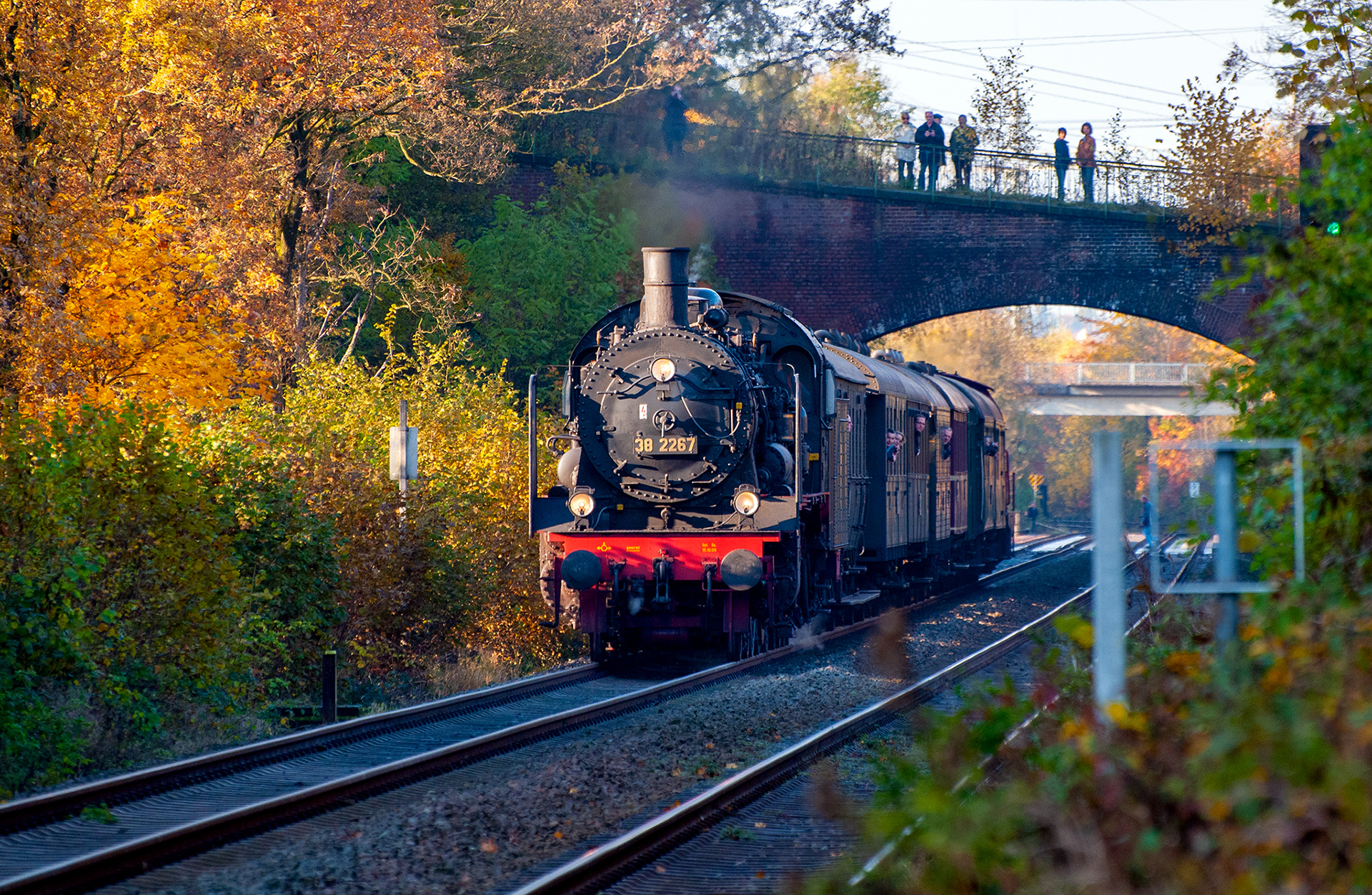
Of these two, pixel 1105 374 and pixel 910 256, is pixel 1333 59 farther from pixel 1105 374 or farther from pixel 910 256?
pixel 1105 374

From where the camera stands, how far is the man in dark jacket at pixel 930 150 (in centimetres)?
3148

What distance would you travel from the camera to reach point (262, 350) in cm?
2091

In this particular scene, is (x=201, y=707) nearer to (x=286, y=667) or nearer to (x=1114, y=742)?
(x=286, y=667)

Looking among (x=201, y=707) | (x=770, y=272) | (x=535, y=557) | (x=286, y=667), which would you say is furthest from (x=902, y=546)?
(x=770, y=272)

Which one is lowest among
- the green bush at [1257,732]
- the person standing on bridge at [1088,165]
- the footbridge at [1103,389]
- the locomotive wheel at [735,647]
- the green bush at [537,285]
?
the locomotive wheel at [735,647]

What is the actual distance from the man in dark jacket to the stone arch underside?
26.3 inches

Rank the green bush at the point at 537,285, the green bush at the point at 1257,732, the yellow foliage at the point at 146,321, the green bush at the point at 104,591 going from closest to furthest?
the green bush at the point at 1257,732, the green bush at the point at 104,591, the yellow foliage at the point at 146,321, the green bush at the point at 537,285

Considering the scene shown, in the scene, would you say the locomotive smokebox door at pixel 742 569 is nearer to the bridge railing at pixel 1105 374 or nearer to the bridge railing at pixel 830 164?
the bridge railing at pixel 830 164

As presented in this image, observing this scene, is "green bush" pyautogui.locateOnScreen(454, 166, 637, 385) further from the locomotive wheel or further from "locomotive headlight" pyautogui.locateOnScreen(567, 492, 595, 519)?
the locomotive wheel

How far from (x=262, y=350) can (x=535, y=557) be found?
6864 millimetres

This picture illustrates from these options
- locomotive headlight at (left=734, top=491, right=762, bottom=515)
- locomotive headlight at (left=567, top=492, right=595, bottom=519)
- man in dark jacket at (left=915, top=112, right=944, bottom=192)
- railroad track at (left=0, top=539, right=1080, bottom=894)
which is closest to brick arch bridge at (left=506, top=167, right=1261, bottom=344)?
man in dark jacket at (left=915, top=112, right=944, bottom=192)

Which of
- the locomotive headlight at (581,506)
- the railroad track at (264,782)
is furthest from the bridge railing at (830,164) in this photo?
the railroad track at (264,782)

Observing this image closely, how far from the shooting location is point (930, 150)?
31609mm

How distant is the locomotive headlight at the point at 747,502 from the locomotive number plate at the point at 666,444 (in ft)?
2.17
